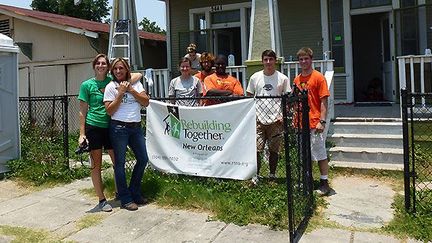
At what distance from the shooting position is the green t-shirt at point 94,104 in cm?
455

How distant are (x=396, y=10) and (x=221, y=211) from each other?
19.8 feet

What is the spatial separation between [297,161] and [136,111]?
1.85m

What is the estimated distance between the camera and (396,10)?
820 cm

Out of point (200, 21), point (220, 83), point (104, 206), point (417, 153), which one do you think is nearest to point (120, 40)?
point (200, 21)

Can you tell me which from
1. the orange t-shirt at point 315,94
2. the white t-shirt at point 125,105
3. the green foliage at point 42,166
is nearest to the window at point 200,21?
the green foliage at point 42,166

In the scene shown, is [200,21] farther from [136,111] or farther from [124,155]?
[124,155]

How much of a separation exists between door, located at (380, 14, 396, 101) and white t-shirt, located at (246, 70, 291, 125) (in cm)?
485

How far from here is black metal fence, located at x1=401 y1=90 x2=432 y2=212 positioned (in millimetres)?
3990

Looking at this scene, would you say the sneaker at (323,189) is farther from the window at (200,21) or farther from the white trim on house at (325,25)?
the window at (200,21)

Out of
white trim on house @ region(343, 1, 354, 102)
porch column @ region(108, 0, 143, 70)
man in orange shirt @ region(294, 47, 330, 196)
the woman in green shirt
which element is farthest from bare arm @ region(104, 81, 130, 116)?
white trim on house @ region(343, 1, 354, 102)

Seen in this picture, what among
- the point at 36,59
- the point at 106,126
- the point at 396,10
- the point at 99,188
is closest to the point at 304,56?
the point at 106,126

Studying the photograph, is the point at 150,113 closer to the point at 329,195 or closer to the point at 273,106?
the point at 273,106

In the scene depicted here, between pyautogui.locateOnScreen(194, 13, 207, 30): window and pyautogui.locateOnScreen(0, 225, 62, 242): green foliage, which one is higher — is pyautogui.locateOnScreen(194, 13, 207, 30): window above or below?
above

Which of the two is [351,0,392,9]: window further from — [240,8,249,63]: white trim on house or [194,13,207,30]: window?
[194,13,207,30]: window
